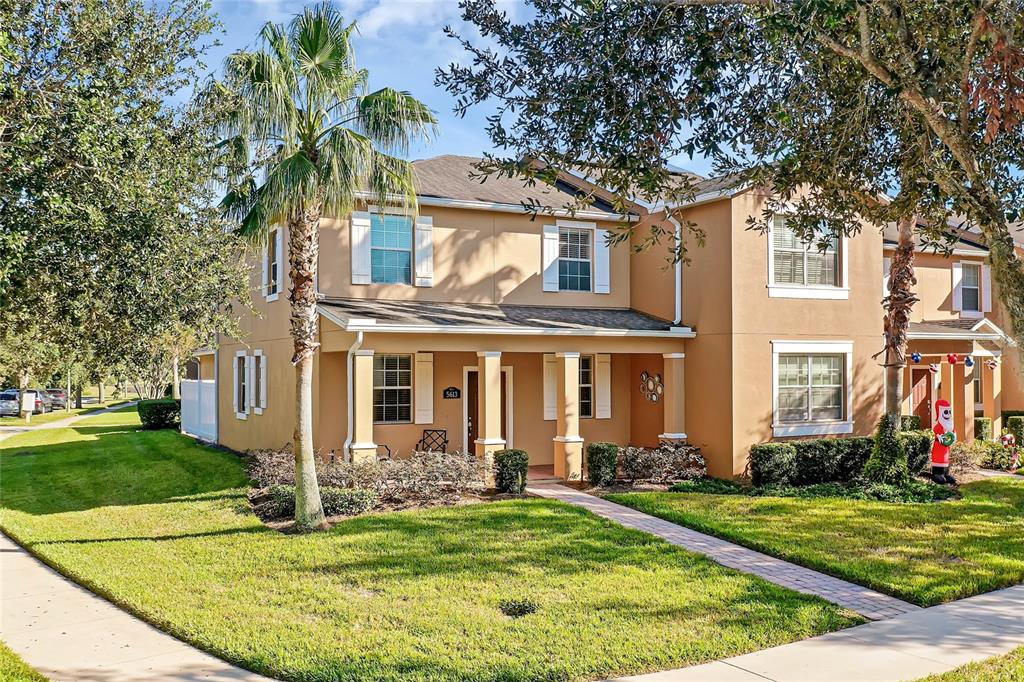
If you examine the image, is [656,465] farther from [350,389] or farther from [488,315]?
[350,389]

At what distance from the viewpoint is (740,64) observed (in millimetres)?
9273

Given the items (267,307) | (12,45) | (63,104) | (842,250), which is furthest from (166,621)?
(842,250)

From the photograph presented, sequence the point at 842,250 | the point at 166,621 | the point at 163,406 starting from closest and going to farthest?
the point at 166,621
the point at 842,250
the point at 163,406

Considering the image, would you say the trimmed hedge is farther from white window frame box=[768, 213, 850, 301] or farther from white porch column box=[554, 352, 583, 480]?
white porch column box=[554, 352, 583, 480]

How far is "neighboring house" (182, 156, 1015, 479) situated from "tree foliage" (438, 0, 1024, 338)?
5503 millimetres

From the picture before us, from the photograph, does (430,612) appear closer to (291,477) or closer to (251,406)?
(291,477)

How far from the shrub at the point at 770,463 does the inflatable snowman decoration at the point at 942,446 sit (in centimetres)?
307

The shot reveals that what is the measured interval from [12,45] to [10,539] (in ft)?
25.1

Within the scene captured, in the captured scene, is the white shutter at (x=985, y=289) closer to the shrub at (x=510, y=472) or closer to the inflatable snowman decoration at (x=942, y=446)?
the inflatable snowman decoration at (x=942, y=446)

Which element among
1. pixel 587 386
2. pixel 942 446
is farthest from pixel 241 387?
pixel 942 446

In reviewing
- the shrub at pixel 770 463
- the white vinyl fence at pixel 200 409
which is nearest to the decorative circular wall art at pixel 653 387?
the shrub at pixel 770 463

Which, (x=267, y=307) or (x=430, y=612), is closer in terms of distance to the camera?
(x=430, y=612)

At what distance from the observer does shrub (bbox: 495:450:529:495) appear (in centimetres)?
1416

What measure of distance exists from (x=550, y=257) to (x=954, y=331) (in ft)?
36.4
